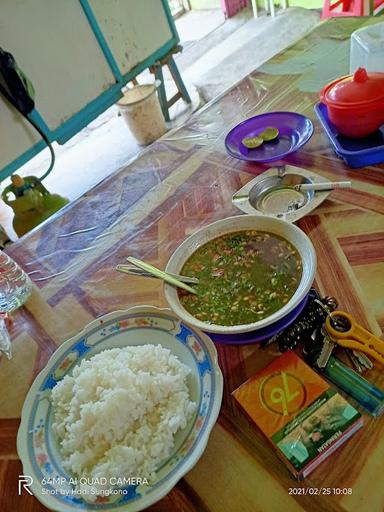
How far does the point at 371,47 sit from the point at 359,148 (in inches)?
14.9

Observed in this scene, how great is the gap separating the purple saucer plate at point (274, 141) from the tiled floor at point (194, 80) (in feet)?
7.10

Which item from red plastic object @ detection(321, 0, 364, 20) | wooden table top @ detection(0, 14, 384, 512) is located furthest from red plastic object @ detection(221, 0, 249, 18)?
wooden table top @ detection(0, 14, 384, 512)

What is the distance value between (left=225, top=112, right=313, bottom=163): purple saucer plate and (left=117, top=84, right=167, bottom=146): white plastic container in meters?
2.24

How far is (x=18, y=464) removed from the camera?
0.73 meters

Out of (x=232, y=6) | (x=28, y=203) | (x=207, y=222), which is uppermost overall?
(x=207, y=222)

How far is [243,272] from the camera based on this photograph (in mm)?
858

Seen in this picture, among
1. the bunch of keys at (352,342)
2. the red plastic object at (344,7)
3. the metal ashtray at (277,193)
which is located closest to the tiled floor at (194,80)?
the red plastic object at (344,7)

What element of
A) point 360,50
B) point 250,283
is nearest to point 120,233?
point 250,283

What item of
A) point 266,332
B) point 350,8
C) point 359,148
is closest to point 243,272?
point 266,332

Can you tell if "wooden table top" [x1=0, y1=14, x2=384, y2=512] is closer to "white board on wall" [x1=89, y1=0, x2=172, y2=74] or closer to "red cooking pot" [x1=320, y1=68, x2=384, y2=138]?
"red cooking pot" [x1=320, y1=68, x2=384, y2=138]

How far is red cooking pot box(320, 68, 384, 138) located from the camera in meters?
1.02

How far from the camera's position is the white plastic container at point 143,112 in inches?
132
